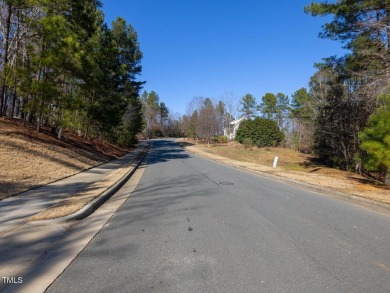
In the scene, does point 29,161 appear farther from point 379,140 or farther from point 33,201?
point 379,140

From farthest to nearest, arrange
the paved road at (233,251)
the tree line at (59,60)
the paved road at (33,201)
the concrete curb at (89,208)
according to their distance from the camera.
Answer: the tree line at (59,60), the concrete curb at (89,208), the paved road at (33,201), the paved road at (233,251)

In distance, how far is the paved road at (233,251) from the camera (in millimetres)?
3861

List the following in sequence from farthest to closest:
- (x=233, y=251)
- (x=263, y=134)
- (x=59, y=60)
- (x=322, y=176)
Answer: (x=263, y=134) → (x=322, y=176) → (x=59, y=60) → (x=233, y=251)

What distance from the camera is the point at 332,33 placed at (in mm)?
18875

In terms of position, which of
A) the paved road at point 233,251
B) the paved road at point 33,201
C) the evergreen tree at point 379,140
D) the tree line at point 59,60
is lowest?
the paved road at point 33,201


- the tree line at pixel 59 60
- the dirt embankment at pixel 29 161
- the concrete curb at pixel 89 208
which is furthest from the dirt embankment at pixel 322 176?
the tree line at pixel 59 60

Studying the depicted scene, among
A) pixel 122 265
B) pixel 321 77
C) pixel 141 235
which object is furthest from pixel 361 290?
pixel 321 77

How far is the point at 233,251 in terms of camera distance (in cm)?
495

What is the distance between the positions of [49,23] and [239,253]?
16687 mm

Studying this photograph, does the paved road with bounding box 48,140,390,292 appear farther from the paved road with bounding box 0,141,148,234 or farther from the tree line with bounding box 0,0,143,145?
the tree line with bounding box 0,0,143,145

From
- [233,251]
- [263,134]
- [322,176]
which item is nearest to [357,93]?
[322,176]

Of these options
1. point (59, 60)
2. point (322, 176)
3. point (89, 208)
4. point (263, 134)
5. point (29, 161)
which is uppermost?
point (59, 60)

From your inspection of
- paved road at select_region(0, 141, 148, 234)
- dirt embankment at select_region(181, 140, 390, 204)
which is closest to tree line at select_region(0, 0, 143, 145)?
paved road at select_region(0, 141, 148, 234)

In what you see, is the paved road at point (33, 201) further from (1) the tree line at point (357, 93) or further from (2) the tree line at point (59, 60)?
(1) the tree line at point (357, 93)
